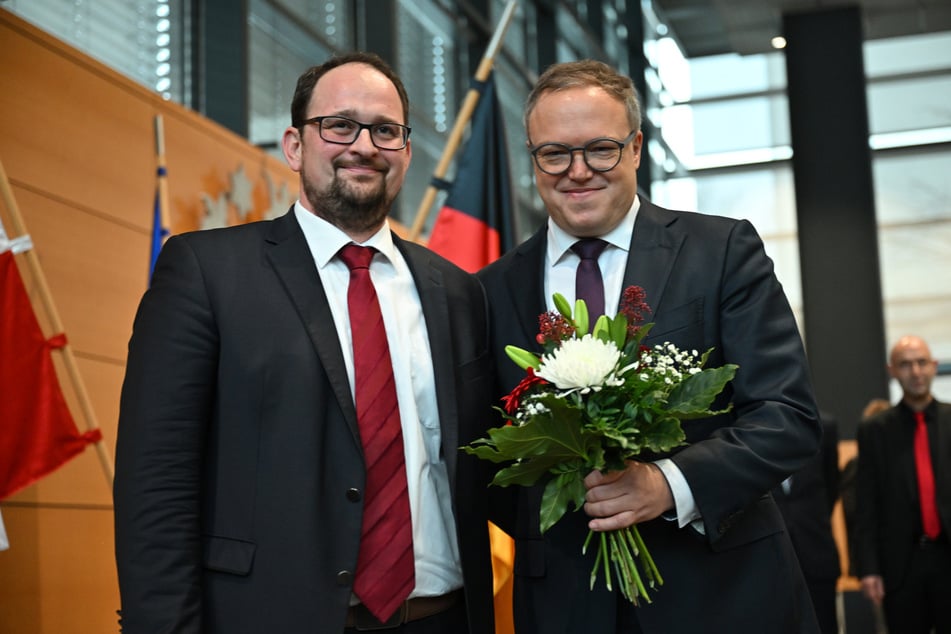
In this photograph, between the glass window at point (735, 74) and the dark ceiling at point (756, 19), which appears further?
the glass window at point (735, 74)

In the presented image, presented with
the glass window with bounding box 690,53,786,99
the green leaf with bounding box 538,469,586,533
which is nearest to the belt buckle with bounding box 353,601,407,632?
the green leaf with bounding box 538,469,586,533

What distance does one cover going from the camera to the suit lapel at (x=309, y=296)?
230cm

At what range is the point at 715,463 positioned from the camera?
219cm

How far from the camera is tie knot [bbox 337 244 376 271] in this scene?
2500mm

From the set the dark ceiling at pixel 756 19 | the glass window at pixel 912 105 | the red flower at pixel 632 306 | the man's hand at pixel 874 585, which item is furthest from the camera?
the glass window at pixel 912 105

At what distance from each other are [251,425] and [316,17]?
18.1 feet

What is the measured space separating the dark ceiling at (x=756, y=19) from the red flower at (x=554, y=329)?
11.3m

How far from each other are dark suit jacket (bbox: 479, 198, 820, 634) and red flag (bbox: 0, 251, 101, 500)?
1.70 metres

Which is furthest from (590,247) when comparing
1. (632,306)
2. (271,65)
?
(271,65)

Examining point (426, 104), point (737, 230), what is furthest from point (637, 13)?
point (737, 230)

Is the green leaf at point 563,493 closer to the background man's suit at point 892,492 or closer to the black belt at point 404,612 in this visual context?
the black belt at point 404,612

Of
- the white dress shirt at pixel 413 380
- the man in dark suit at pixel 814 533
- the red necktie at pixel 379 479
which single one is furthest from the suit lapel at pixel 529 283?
the man in dark suit at pixel 814 533

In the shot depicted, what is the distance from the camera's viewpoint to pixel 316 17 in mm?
7332

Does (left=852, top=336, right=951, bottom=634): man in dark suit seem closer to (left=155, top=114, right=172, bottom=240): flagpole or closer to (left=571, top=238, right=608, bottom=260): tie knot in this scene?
(left=155, top=114, right=172, bottom=240): flagpole
